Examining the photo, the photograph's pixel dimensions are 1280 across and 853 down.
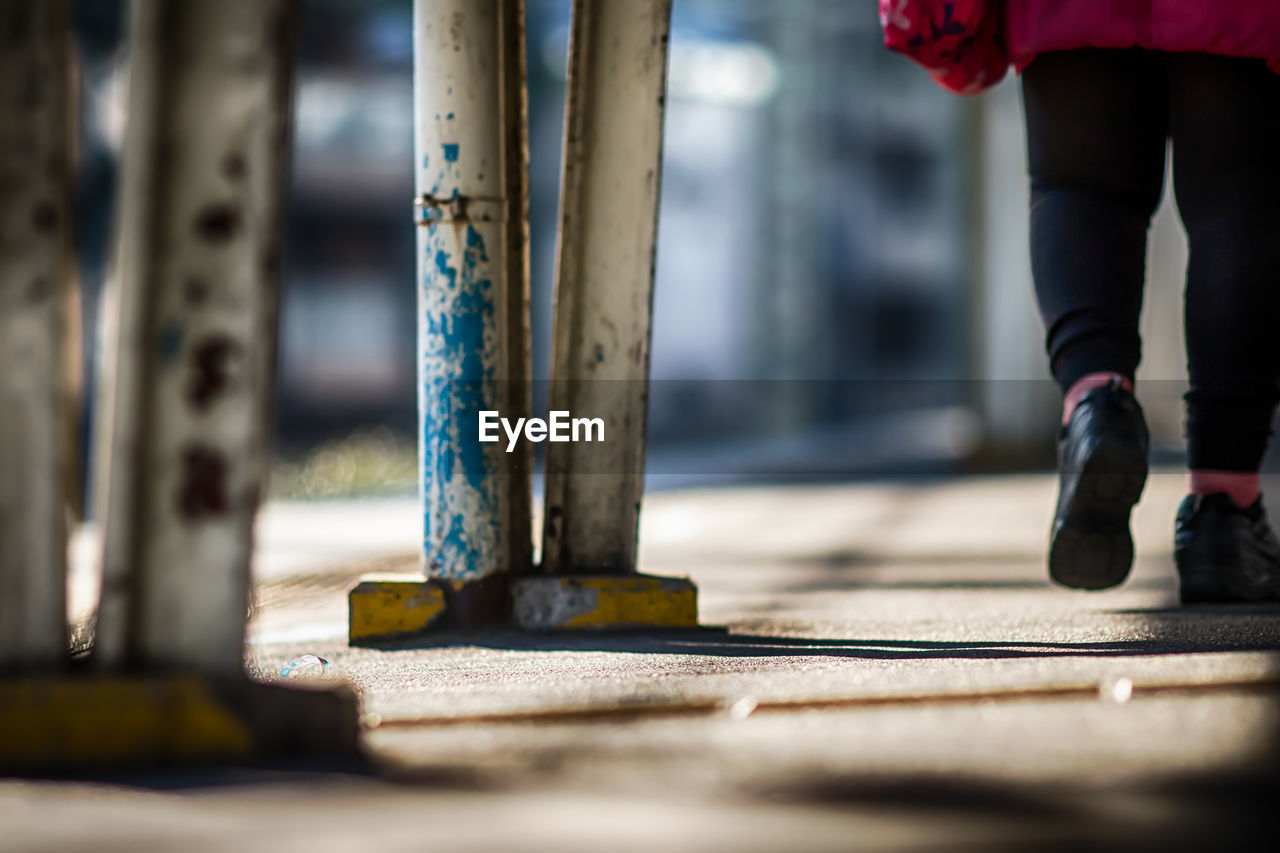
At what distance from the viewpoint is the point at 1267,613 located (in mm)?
1812

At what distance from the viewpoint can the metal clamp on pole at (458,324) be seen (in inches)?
78.0

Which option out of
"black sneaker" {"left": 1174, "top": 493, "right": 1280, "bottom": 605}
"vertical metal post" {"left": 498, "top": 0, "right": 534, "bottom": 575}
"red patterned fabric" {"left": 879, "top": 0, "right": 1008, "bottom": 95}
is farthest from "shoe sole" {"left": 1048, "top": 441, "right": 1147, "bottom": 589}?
"vertical metal post" {"left": 498, "top": 0, "right": 534, "bottom": 575}

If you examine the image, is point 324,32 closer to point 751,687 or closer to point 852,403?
point 852,403

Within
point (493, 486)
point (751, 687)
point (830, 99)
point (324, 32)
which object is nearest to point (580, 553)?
point (493, 486)

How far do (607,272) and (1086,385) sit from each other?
0.69m

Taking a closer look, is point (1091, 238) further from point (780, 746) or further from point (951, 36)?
point (780, 746)

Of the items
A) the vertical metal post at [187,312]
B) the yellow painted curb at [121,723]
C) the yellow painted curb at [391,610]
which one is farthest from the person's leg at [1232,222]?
the yellow painted curb at [121,723]

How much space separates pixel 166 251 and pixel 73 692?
325 millimetres

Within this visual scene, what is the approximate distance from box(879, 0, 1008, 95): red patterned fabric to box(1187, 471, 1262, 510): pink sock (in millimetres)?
657

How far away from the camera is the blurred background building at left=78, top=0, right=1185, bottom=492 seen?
909 cm

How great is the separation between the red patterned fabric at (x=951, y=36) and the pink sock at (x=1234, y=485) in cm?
66

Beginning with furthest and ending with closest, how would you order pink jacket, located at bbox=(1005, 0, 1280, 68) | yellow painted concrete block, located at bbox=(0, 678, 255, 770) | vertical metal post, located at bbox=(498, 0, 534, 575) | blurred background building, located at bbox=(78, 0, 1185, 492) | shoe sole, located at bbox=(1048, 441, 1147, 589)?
blurred background building, located at bbox=(78, 0, 1185, 492), vertical metal post, located at bbox=(498, 0, 534, 575), pink jacket, located at bbox=(1005, 0, 1280, 68), shoe sole, located at bbox=(1048, 441, 1147, 589), yellow painted concrete block, located at bbox=(0, 678, 255, 770)

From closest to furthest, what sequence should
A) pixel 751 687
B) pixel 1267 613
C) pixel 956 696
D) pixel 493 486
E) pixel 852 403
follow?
pixel 956 696, pixel 751 687, pixel 1267 613, pixel 493 486, pixel 852 403

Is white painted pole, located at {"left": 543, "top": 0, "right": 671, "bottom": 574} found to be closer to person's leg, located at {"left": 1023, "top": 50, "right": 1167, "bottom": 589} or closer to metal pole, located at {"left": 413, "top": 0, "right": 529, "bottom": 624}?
metal pole, located at {"left": 413, "top": 0, "right": 529, "bottom": 624}
